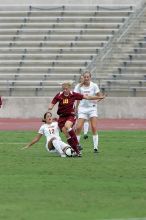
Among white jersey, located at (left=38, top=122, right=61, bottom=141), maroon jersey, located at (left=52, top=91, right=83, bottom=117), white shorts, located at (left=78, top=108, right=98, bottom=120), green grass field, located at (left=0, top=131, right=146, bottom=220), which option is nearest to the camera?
green grass field, located at (left=0, top=131, right=146, bottom=220)

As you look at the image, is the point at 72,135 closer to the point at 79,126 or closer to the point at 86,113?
the point at 79,126

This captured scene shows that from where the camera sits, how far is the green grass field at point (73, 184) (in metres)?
11.9

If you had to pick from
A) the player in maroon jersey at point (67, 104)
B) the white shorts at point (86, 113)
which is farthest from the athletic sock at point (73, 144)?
the white shorts at point (86, 113)

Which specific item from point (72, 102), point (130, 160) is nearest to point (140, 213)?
point (130, 160)

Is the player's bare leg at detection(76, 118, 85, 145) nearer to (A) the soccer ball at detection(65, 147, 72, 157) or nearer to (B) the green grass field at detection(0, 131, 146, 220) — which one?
(B) the green grass field at detection(0, 131, 146, 220)

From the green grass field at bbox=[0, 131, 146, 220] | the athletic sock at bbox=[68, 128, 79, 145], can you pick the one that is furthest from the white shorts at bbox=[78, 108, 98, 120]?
the athletic sock at bbox=[68, 128, 79, 145]

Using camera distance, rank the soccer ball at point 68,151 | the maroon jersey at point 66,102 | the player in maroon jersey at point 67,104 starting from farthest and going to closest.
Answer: the maroon jersey at point 66,102 → the player in maroon jersey at point 67,104 → the soccer ball at point 68,151

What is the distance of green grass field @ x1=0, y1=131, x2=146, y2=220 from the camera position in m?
11.9

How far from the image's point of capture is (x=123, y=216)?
11.5 metres

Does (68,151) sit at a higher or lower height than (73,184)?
higher

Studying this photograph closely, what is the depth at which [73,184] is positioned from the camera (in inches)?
581

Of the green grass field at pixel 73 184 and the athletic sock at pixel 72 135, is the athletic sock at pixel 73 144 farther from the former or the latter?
the green grass field at pixel 73 184

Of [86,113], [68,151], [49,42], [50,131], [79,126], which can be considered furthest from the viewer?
[49,42]

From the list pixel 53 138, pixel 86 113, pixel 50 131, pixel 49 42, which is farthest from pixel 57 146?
pixel 49 42
